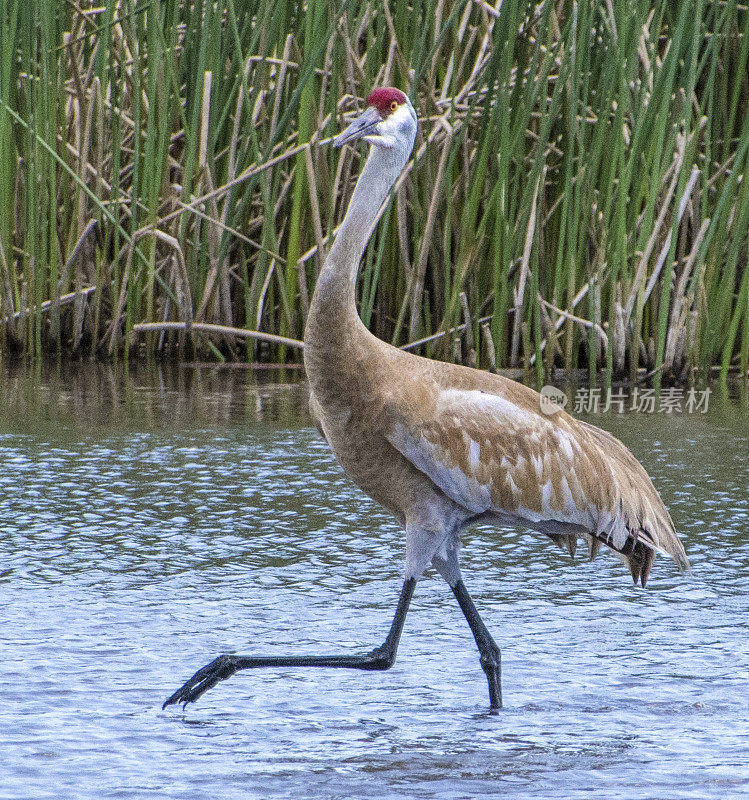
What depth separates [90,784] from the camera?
2820 mm

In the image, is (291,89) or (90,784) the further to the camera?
(291,89)

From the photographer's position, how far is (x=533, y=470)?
372cm

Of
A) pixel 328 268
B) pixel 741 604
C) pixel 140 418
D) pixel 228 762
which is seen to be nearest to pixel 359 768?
pixel 228 762

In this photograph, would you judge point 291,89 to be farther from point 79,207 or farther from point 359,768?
point 359,768

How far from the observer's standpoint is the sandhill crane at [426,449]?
11.5 ft

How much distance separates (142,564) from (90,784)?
5.86 feet

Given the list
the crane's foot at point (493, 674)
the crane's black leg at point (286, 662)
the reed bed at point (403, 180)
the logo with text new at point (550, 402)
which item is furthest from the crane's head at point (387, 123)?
the reed bed at point (403, 180)

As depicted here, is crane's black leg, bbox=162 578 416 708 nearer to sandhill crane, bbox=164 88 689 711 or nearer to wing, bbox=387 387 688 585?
sandhill crane, bbox=164 88 689 711

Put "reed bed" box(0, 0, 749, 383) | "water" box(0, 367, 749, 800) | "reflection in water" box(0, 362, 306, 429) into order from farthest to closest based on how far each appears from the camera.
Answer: "reed bed" box(0, 0, 749, 383) → "reflection in water" box(0, 362, 306, 429) → "water" box(0, 367, 749, 800)

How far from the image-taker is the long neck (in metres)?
3.52

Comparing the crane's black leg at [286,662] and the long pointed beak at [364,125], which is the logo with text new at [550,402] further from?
the long pointed beak at [364,125]

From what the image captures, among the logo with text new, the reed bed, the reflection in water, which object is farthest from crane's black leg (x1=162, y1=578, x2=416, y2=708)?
the reed bed

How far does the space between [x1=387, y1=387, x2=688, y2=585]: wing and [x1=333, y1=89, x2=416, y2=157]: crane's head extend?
64 cm

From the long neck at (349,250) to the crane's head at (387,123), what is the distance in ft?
0.11
